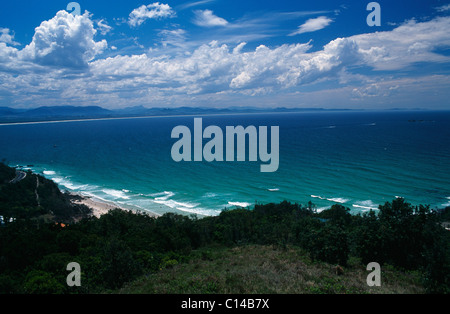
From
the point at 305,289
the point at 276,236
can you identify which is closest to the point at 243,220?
the point at 276,236

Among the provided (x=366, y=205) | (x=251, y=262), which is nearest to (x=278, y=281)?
(x=251, y=262)

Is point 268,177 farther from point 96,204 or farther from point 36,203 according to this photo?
point 36,203

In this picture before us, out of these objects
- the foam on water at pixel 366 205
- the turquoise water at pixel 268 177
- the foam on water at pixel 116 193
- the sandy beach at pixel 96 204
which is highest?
the turquoise water at pixel 268 177

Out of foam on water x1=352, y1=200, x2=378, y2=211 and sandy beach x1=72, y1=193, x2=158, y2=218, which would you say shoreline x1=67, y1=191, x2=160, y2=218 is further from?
foam on water x1=352, y1=200, x2=378, y2=211

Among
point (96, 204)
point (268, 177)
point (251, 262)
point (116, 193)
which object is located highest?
point (251, 262)

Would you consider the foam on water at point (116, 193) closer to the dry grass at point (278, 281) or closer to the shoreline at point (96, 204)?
the shoreline at point (96, 204)

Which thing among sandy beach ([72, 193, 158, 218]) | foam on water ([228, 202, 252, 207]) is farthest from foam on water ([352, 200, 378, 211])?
sandy beach ([72, 193, 158, 218])

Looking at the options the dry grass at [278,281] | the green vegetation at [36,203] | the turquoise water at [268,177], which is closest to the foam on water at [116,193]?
the turquoise water at [268,177]

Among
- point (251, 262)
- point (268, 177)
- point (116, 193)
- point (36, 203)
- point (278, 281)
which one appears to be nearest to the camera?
point (278, 281)

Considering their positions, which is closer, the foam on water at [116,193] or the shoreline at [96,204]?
the shoreline at [96,204]
